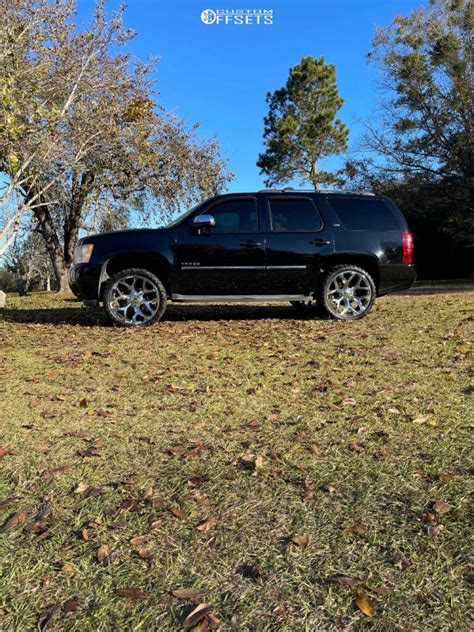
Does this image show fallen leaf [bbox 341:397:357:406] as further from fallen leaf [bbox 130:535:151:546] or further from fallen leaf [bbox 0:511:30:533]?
fallen leaf [bbox 0:511:30:533]

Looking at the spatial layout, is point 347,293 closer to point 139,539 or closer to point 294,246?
point 294,246

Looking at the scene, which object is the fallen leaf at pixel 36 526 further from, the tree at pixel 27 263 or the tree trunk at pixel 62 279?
the tree at pixel 27 263

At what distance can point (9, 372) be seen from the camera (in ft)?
18.1

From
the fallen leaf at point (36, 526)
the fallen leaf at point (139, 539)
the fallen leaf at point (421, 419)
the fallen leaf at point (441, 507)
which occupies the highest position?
the fallen leaf at point (421, 419)

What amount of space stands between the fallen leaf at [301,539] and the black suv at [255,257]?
222 inches

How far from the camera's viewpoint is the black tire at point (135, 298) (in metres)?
7.75

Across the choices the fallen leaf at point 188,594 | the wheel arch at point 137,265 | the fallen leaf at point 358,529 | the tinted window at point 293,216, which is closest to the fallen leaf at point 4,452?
the fallen leaf at point 188,594

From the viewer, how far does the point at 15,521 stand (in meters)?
2.60

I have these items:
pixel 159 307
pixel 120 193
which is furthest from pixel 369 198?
pixel 120 193

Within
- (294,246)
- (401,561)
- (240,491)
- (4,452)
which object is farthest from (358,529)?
(294,246)

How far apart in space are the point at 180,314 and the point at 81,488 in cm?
679

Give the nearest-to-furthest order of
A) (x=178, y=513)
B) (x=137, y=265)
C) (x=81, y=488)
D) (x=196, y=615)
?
Answer: (x=196, y=615), (x=178, y=513), (x=81, y=488), (x=137, y=265)

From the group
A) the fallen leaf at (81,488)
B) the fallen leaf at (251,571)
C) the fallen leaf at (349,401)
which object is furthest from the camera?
the fallen leaf at (349,401)

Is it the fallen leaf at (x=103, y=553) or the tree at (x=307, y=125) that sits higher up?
the tree at (x=307, y=125)
